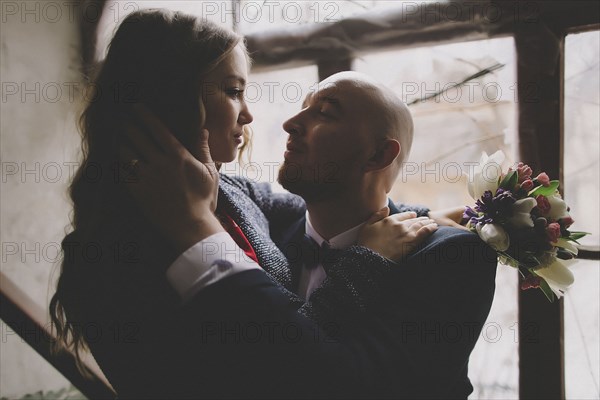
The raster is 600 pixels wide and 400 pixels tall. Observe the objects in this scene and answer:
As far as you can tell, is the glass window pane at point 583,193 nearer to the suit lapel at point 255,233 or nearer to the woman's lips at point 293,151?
the woman's lips at point 293,151

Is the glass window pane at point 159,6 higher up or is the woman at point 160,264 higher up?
the glass window pane at point 159,6

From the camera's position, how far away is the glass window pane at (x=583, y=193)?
1572mm

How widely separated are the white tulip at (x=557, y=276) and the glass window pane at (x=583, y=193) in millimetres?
464

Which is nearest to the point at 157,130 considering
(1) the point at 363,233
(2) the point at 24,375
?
(1) the point at 363,233

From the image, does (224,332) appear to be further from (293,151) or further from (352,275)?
(293,151)

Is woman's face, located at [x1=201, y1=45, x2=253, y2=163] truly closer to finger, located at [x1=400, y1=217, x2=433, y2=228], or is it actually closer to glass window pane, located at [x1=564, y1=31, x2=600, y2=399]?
finger, located at [x1=400, y1=217, x2=433, y2=228]

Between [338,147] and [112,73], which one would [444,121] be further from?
[112,73]

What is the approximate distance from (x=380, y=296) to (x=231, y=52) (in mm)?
692

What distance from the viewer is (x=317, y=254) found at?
1.44 m

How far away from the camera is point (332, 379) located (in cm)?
100

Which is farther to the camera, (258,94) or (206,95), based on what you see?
(258,94)

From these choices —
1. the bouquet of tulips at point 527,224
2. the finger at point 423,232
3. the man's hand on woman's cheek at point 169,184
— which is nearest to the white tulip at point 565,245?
the bouquet of tulips at point 527,224

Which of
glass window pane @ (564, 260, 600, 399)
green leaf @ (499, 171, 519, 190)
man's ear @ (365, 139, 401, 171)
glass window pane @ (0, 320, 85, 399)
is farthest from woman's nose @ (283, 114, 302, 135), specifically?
glass window pane @ (0, 320, 85, 399)

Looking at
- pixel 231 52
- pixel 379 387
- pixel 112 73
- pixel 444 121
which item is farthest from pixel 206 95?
pixel 444 121
